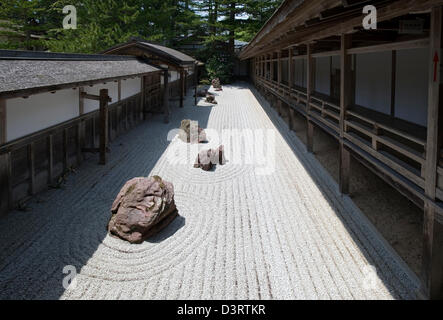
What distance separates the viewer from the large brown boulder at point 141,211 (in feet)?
17.4

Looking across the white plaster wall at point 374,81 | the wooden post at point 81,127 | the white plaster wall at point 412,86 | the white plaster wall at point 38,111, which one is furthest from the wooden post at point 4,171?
the white plaster wall at point 374,81

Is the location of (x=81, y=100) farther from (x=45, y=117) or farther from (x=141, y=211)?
(x=141, y=211)

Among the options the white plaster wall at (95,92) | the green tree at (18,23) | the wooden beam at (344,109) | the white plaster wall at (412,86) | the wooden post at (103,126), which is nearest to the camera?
the white plaster wall at (412,86)

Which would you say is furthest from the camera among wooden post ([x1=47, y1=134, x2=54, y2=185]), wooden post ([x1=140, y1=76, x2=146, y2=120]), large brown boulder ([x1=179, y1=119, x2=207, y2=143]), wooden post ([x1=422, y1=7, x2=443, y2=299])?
wooden post ([x1=140, y1=76, x2=146, y2=120])

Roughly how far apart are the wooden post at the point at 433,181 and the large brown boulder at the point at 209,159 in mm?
5516

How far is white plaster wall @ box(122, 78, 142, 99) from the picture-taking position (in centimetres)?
1281

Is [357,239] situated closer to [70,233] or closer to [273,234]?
[273,234]

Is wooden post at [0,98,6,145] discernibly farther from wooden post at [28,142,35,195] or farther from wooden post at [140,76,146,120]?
wooden post at [140,76,146,120]

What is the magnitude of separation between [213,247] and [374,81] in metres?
6.52

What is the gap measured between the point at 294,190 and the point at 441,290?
3748 millimetres

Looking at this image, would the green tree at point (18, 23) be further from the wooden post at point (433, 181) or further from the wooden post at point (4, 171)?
the wooden post at point (433, 181)

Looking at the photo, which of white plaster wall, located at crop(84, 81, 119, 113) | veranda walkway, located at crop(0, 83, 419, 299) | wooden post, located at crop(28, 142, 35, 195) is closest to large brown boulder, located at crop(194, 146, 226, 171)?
veranda walkway, located at crop(0, 83, 419, 299)

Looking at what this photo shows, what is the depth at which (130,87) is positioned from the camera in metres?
13.6

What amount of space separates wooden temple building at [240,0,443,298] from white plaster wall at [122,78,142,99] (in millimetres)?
5591
